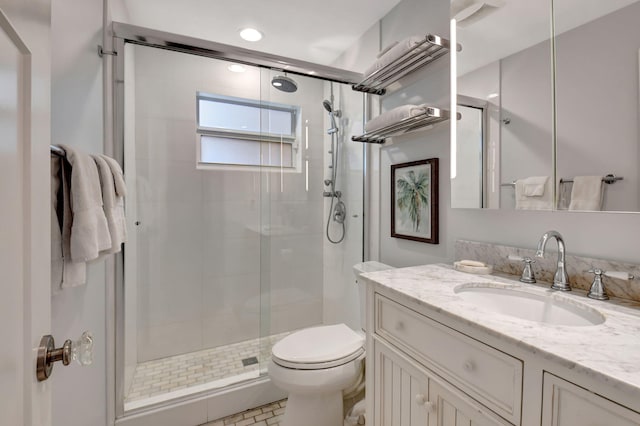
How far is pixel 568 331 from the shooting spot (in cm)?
69

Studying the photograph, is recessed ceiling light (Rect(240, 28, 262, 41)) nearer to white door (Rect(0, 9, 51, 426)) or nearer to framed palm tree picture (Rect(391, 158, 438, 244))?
framed palm tree picture (Rect(391, 158, 438, 244))

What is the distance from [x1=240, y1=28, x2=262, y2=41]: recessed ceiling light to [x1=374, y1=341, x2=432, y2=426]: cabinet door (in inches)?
87.0

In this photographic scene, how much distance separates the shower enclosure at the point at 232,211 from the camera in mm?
2113

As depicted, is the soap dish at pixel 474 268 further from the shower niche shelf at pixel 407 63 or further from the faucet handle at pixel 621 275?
the shower niche shelf at pixel 407 63

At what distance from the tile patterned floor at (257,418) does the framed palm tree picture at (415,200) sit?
1312 millimetres

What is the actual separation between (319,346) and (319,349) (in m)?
0.03

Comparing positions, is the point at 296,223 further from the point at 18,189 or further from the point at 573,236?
the point at 18,189

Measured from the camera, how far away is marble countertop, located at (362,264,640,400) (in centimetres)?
55

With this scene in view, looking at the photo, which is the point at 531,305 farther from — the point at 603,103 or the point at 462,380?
the point at 603,103

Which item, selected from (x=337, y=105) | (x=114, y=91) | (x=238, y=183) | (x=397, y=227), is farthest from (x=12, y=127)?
(x=337, y=105)

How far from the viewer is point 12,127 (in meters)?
0.44

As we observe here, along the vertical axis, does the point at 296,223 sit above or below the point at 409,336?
above

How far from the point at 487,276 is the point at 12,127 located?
1453 mm

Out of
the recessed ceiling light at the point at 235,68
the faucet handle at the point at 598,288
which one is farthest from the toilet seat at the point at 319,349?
the recessed ceiling light at the point at 235,68
